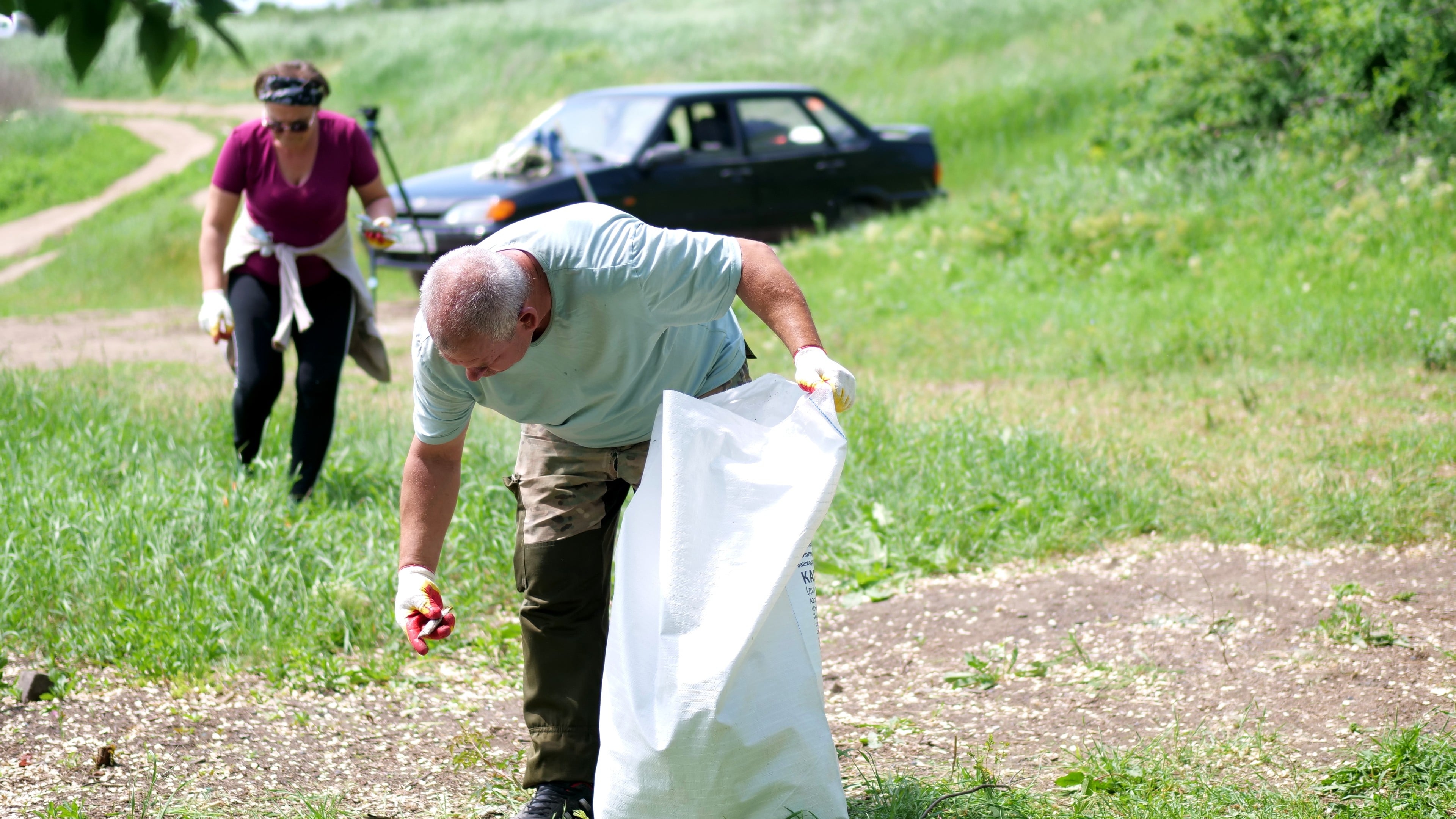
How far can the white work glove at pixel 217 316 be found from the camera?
439cm

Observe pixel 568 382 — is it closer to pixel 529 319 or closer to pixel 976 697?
pixel 529 319

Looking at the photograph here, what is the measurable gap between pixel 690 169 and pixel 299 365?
5320 millimetres

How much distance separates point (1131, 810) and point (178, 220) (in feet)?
41.6

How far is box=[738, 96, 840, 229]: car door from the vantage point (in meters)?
9.95

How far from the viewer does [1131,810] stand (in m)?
2.57

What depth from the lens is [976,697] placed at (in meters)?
3.34

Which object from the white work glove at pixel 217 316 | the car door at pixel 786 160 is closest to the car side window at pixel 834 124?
the car door at pixel 786 160

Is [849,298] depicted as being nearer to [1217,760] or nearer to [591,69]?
[1217,760]

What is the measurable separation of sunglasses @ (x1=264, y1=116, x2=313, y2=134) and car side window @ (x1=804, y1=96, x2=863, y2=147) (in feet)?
21.2

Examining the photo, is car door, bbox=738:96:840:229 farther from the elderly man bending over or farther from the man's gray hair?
the man's gray hair

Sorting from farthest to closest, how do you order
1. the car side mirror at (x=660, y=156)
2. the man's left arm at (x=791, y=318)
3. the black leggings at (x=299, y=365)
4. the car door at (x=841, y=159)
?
the car door at (x=841, y=159) < the car side mirror at (x=660, y=156) < the black leggings at (x=299, y=365) < the man's left arm at (x=791, y=318)

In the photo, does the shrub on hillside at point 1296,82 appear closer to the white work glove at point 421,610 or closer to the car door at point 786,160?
the car door at point 786,160

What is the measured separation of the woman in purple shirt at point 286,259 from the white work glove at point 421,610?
202 cm

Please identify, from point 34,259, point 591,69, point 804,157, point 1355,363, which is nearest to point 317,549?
point 1355,363
